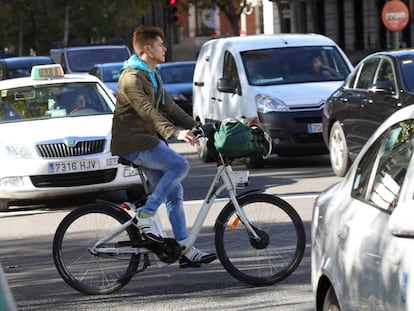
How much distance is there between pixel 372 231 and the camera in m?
4.79

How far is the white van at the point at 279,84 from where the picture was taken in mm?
16516

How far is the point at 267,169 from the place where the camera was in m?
16.8

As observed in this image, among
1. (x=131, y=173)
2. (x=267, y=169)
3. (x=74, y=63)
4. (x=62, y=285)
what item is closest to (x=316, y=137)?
(x=267, y=169)

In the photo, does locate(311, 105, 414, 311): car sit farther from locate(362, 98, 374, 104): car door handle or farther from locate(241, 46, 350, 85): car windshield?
locate(241, 46, 350, 85): car windshield

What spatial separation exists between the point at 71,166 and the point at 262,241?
5.01m

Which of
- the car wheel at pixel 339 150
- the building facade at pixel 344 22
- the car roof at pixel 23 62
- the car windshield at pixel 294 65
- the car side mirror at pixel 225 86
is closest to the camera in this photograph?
the car wheel at pixel 339 150

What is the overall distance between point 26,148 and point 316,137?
16.7 ft

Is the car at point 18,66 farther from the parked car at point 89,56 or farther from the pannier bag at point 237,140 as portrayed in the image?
the pannier bag at point 237,140

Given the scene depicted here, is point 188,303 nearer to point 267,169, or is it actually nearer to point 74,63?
point 267,169

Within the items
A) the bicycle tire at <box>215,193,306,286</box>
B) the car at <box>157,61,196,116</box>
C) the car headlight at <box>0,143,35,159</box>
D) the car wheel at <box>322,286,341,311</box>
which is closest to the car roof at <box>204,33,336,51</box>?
the car headlight at <box>0,143,35,159</box>

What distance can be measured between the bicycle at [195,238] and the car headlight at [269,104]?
8.42 meters

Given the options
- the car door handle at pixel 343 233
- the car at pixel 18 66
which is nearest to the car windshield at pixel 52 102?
the car door handle at pixel 343 233

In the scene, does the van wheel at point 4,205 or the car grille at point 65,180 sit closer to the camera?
the car grille at point 65,180

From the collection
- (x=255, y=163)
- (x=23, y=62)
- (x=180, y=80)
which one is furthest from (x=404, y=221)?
(x=180, y=80)
